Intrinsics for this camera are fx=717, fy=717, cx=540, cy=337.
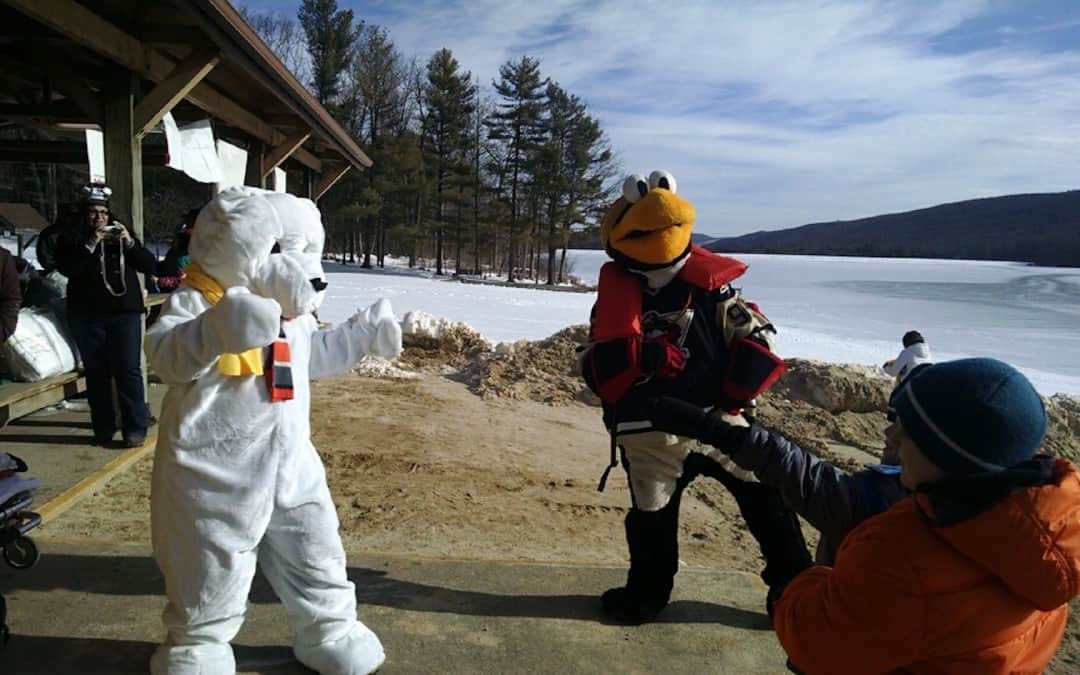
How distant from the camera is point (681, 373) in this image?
268 cm

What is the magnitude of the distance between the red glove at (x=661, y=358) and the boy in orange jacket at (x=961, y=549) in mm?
1182

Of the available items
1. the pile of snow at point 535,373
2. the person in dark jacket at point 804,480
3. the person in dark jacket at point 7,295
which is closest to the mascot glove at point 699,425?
the person in dark jacket at point 804,480

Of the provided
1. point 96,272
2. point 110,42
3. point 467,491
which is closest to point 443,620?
point 467,491

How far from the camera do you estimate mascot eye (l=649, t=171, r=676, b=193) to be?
2832mm

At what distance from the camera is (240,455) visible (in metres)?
2.10

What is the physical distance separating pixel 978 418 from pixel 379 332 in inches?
71.0

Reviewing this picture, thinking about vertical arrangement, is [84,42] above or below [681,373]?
above

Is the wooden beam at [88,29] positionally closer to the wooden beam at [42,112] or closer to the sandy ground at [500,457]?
the wooden beam at [42,112]

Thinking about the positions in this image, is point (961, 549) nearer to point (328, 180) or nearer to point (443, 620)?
point (443, 620)

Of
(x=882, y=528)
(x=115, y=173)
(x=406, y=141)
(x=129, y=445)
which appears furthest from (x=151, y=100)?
(x=406, y=141)

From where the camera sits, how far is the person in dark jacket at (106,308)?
4637 mm

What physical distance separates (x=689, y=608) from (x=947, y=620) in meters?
1.81

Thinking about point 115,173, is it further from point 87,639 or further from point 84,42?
point 87,639

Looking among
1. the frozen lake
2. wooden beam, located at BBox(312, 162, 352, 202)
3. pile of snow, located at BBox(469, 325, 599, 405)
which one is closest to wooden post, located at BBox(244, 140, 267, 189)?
wooden beam, located at BBox(312, 162, 352, 202)
